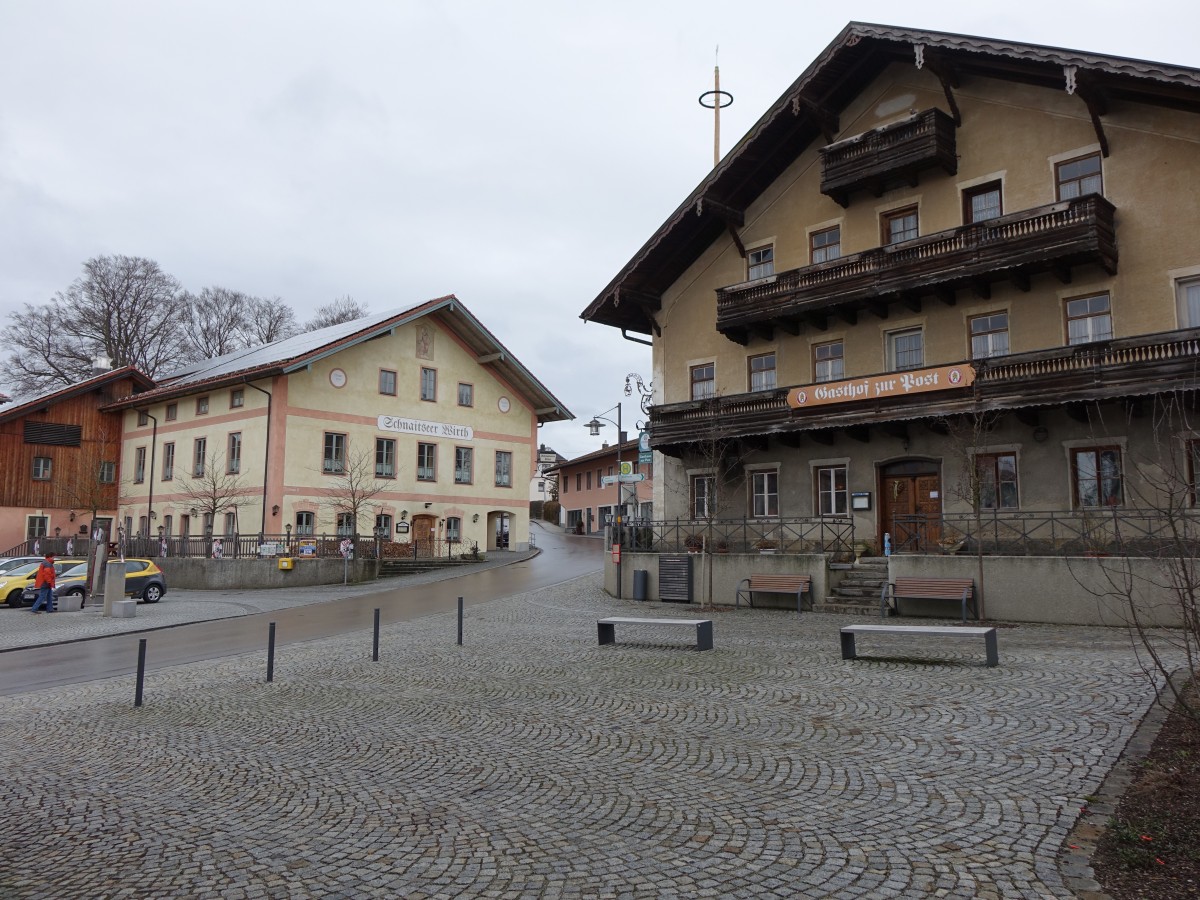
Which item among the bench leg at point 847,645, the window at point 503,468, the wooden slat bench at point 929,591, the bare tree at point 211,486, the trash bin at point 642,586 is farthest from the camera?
the window at point 503,468

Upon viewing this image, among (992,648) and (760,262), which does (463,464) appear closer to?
(760,262)

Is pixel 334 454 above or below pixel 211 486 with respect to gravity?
above

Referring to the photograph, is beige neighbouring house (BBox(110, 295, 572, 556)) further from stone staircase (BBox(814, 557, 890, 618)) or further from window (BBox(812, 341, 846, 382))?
stone staircase (BBox(814, 557, 890, 618))

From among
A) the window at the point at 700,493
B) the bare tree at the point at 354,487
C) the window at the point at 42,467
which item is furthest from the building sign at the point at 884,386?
the window at the point at 42,467

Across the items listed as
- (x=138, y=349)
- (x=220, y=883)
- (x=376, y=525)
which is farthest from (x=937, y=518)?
(x=138, y=349)

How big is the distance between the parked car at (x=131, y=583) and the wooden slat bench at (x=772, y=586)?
1815 centimetres

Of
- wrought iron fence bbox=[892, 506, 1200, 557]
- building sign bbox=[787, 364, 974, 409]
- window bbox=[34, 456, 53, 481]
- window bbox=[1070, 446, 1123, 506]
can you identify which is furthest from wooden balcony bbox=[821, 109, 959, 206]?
window bbox=[34, 456, 53, 481]

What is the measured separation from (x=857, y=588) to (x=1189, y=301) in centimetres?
961

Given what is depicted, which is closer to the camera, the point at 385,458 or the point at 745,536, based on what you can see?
the point at 745,536

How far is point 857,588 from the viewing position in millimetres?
20906

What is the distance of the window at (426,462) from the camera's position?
4241 cm

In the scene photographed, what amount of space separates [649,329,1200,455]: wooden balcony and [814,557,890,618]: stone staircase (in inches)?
146

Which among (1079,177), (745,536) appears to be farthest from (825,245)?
(745,536)

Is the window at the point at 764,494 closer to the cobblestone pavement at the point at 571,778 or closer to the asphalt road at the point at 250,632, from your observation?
the asphalt road at the point at 250,632
